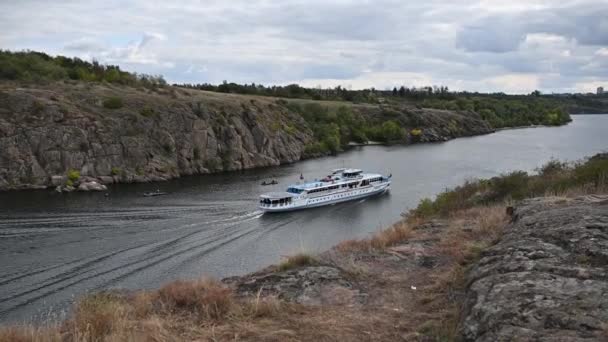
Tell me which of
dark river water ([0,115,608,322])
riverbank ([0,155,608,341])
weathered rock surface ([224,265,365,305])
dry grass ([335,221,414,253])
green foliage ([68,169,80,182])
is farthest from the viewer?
green foliage ([68,169,80,182])

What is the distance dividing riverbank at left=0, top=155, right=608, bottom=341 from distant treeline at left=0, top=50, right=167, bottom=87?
8893 cm

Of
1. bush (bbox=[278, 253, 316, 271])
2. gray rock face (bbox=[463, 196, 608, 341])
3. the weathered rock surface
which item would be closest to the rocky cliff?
bush (bbox=[278, 253, 316, 271])

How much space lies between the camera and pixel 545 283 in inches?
262

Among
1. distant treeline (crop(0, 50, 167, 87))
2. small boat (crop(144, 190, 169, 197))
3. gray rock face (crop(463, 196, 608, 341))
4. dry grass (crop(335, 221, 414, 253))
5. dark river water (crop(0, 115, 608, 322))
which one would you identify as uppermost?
distant treeline (crop(0, 50, 167, 87))

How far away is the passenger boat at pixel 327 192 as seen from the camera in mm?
50478

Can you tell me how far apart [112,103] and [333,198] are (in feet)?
138

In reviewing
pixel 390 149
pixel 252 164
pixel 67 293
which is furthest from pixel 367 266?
pixel 390 149

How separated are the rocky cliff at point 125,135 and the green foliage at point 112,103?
5.9 inches

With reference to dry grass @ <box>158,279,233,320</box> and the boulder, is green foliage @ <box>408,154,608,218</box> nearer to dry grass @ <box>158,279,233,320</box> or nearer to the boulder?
dry grass @ <box>158,279,233,320</box>

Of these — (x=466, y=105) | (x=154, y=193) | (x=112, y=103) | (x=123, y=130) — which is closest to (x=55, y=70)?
(x=112, y=103)

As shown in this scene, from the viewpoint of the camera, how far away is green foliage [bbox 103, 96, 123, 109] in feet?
265

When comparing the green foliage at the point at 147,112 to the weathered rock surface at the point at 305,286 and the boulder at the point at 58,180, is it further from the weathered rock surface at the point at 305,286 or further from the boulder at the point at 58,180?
the weathered rock surface at the point at 305,286

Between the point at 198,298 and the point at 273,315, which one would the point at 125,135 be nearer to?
the point at 198,298

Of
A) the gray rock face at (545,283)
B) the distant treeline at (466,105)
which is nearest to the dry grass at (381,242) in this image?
the gray rock face at (545,283)
